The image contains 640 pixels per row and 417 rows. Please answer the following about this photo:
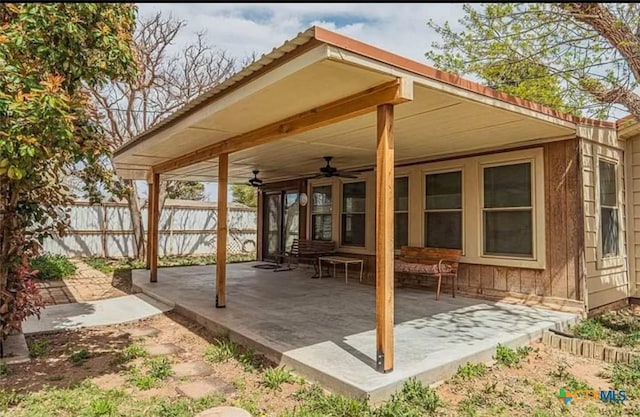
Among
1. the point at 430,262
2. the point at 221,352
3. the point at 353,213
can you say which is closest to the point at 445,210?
the point at 430,262

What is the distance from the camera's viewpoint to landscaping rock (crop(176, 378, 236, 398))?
10.8 ft

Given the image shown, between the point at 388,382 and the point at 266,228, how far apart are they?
358 inches

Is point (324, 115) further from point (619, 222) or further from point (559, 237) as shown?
point (619, 222)

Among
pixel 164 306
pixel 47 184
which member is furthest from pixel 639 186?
pixel 47 184

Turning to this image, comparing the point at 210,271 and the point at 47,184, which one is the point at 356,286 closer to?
the point at 210,271

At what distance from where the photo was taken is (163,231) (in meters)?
13.4

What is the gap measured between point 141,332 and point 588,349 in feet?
16.2

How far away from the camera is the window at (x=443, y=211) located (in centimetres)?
674

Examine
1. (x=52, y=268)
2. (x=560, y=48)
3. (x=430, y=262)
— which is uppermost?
(x=560, y=48)

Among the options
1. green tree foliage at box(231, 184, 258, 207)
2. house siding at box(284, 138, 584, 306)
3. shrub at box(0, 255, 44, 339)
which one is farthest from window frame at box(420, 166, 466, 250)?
green tree foliage at box(231, 184, 258, 207)

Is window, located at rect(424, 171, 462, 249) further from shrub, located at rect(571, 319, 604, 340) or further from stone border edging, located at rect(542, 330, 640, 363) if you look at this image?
stone border edging, located at rect(542, 330, 640, 363)

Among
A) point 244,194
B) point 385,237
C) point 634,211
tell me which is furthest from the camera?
point 244,194

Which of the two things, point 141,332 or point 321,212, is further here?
point 321,212

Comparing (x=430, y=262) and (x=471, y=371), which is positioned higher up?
(x=430, y=262)
